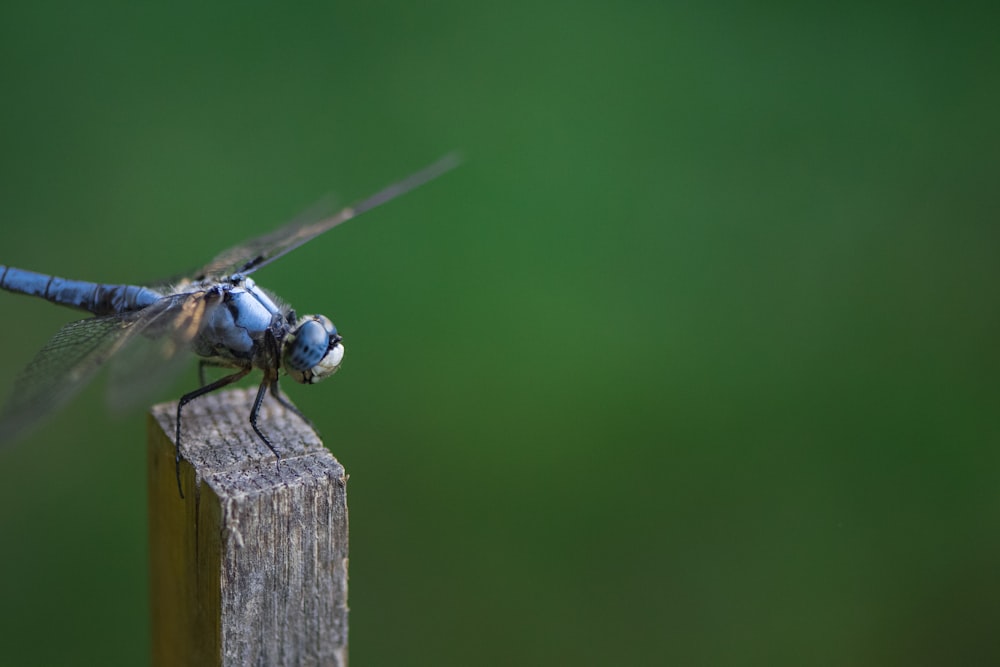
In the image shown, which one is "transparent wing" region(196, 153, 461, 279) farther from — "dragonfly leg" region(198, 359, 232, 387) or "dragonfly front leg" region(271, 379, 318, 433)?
"dragonfly front leg" region(271, 379, 318, 433)

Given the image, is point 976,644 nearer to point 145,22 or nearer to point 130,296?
point 130,296

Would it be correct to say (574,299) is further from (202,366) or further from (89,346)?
(89,346)

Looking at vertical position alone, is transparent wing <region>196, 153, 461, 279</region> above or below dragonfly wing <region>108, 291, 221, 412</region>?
above

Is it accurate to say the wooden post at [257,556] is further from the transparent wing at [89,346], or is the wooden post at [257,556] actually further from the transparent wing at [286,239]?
the transparent wing at [286,239]

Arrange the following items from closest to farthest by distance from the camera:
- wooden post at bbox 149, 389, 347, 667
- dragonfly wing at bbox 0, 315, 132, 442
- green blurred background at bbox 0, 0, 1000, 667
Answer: wooden post at bbox 149, 389, 347, 667, dragonfly wing at bbox 0, 315, 132, 442, green blurred background at bbox 0, 0, 1000, 667

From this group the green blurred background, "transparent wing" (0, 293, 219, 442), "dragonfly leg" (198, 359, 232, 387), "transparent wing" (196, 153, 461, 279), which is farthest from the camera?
the green blurred background

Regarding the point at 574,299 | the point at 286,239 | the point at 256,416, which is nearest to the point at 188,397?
the point at 256,416

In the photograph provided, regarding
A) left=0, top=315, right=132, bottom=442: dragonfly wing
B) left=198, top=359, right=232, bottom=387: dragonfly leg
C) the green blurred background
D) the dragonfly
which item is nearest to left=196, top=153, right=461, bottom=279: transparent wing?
the dragonfly

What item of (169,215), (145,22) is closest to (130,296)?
(169,215)
